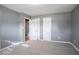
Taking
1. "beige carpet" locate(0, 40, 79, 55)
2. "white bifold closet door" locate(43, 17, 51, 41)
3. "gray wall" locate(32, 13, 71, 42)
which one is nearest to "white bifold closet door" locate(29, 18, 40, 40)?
"white bifold closet door" locate(43, 17, 51, 41)

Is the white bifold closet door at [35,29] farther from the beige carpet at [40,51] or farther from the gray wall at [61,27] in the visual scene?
the beige carpet at [40,51]

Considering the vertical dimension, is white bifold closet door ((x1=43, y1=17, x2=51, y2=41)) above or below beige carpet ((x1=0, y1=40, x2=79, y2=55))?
above

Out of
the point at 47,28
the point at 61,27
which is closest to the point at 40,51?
the point at 61,27

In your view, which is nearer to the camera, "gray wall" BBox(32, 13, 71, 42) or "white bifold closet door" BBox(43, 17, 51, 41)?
"gray wall" BBox(32, 13, 71, 42)

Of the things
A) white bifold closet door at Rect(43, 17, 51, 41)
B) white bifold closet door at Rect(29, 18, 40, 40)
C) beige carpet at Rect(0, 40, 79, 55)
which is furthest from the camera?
white bifold closet door at Rect(29, 18, 40, 40)

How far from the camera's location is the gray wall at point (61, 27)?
5232mm

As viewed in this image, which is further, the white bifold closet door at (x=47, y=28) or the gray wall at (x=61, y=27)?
the white bifold closet door at (x=47, y=28)

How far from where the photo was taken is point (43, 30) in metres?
6.26

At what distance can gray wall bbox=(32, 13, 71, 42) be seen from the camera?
5.23 metres

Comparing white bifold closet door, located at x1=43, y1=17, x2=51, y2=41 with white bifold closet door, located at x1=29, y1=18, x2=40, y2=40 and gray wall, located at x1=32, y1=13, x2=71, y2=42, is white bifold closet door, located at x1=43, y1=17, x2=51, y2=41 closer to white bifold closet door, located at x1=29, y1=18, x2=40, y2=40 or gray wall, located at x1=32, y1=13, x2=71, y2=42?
gray wall, located at x1=32, y1=13, x2=71, y2=42

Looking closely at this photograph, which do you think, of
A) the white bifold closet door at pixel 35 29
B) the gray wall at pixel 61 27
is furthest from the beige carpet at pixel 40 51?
the white bifold closet door at pixel 35 29

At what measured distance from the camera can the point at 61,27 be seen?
551 centimetres
